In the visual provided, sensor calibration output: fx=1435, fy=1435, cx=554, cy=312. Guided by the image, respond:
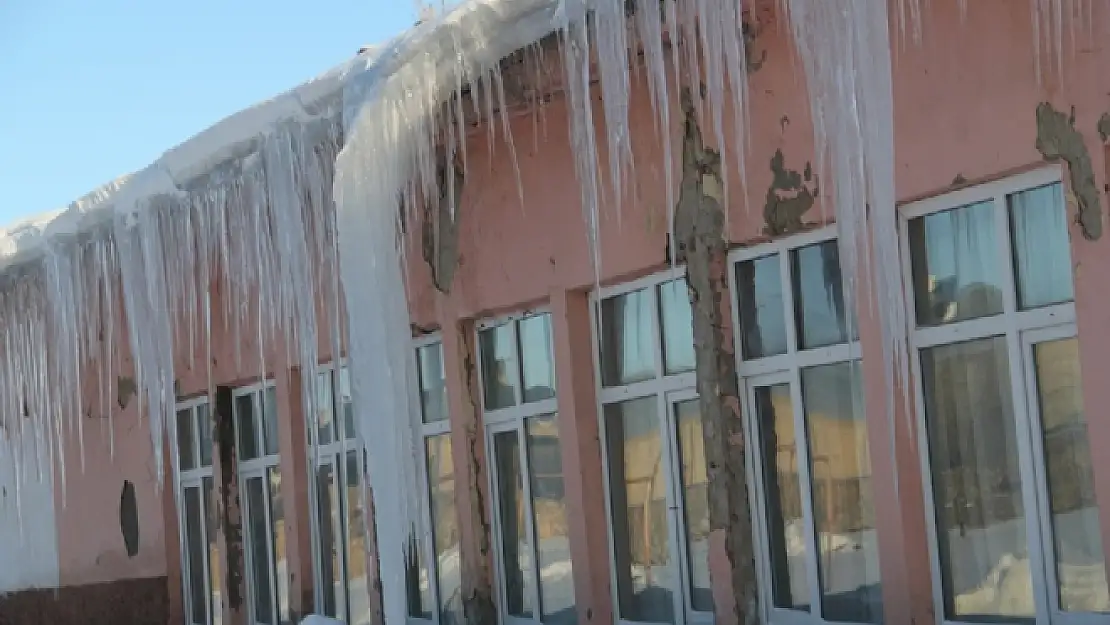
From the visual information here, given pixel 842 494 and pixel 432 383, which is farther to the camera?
pixel 432 383

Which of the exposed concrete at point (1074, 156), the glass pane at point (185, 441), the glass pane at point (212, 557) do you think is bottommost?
the glass pane at point (212, 557)

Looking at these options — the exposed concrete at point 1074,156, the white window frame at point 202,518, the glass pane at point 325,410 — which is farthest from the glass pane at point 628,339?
the white window frame at point 202,518

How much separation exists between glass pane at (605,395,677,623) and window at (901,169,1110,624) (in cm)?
158

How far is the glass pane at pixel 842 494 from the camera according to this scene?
17.6ft

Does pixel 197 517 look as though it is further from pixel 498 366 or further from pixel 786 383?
pixel 786 383

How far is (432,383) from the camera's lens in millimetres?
7809

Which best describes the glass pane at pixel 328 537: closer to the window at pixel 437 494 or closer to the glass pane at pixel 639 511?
the window at pixel 437 494

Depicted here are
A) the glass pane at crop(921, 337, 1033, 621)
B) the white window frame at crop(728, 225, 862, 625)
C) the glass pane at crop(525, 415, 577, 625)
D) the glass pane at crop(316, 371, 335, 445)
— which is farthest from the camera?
the glass pane at crop(316, 371, 335, 445)

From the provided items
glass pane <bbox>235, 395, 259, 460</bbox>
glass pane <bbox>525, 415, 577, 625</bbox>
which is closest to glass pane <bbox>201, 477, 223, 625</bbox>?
glass pane <bbox>235, 395, 259, 460</bbox>

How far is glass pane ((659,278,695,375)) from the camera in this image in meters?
6.14

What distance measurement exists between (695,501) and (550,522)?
1050 mm

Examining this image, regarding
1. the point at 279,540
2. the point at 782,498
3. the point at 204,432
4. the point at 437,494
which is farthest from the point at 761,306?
the point at 204,432

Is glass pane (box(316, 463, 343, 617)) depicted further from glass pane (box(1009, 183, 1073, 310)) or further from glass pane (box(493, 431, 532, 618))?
glass pane (box(1009, 183, 1073, 310))

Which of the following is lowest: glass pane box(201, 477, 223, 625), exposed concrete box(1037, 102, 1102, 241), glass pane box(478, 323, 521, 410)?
glass pane box(201, 477, 223, 625)
